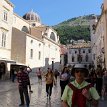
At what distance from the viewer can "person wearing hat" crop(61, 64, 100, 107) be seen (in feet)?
14.5

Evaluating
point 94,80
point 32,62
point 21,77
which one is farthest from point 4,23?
point 21,77

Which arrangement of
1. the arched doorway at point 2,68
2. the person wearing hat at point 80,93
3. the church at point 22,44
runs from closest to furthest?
the person wearing hat at point 80,93, the arched doorway at point 2,68, the church at point 22,44

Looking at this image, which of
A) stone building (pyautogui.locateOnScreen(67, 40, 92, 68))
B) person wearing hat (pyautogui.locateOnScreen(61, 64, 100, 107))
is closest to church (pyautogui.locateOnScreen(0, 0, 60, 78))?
stone building (pyautogui.locateOnScreen(67, 40, 92, 68))

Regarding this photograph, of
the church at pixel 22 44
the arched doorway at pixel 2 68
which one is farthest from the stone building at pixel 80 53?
the arched doorway at pixel 2 68

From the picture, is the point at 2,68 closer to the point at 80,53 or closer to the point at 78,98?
the point at 78,98

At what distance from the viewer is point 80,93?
4.42 m

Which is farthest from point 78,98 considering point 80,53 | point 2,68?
point 80,53

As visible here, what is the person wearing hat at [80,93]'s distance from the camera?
4418mm

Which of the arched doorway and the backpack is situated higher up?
the arched doorway

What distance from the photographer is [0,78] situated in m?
35.9

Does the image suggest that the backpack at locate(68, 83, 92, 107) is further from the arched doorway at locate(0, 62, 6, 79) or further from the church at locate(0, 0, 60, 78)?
the arched doorway at locate(0, 62, 6, 79)

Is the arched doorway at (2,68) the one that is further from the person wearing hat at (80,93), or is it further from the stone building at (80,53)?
the stone building at (80,53)

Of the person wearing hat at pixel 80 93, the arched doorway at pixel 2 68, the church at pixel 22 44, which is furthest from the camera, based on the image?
the church at pixel 22 44

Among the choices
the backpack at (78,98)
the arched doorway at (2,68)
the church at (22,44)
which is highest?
the church at (22,44)
